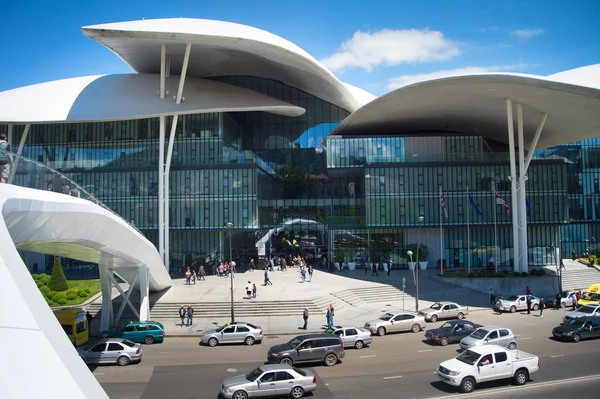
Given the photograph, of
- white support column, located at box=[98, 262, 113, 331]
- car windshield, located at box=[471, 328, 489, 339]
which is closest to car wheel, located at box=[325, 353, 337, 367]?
car windshield, located at box=[471, 328, 489, 339]

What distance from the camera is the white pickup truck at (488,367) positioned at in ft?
58.8

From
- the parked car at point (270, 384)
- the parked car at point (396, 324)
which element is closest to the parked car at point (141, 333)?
the parked car at point (270, 384)

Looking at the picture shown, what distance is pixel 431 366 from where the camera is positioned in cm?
2155

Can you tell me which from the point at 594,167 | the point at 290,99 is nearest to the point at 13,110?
the point at 290,99

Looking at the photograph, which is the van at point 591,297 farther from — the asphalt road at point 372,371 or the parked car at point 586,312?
the asphalt road at point 372,371

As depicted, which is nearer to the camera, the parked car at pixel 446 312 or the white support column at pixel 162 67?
the parked car at pixel 446 312

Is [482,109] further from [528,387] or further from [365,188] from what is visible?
[528,387]

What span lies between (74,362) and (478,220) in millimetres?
51873

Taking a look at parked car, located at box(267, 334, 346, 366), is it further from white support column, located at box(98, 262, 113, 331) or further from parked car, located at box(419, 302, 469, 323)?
white support column, located at box(98, 262, 113, 331)

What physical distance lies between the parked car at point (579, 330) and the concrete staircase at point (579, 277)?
800 inches

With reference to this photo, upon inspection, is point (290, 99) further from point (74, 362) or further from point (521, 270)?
point (74, 362)

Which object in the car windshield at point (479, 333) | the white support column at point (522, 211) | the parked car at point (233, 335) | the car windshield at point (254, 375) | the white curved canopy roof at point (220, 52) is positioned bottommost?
the parked car at point (233, 335)

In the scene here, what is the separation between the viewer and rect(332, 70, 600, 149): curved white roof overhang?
126ft

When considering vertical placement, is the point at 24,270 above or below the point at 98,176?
below
